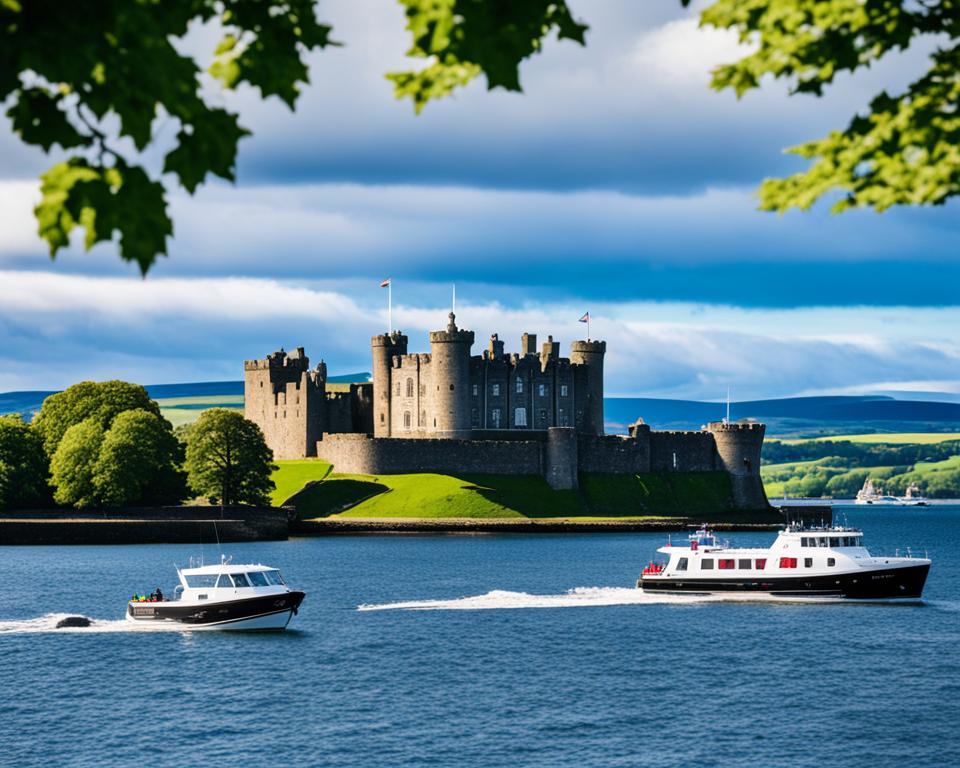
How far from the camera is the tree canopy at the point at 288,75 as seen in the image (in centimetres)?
941

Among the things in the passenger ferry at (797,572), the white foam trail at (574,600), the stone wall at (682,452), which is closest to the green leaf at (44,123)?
the white foam trail at (574,600)

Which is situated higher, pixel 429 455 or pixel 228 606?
pixel 429 455

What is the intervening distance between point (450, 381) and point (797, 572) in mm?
74153

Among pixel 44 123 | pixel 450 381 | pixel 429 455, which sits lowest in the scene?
pixel 44 123

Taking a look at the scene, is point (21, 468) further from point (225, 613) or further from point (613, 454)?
point (613, 454)

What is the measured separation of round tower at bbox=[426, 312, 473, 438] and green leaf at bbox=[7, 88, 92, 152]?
14009 centimetres

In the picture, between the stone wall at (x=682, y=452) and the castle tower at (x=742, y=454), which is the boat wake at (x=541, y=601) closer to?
the stone wall at (x=682, y=452)

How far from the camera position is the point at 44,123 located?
9773 millimetres

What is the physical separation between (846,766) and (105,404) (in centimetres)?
9545

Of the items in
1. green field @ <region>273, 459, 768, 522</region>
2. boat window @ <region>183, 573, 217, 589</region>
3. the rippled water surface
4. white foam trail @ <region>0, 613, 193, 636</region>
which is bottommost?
the rippled water surface

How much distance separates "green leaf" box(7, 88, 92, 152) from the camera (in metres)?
9.71

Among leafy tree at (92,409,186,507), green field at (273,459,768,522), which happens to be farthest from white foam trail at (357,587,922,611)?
green field at (273,459,768,522)

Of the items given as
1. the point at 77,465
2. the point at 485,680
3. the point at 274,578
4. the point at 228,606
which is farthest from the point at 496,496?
the point at 485,680

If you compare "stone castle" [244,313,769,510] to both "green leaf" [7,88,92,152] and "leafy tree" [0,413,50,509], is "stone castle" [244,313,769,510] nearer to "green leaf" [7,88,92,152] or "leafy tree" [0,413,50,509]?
"leafy tree" [0,413,50,509]
